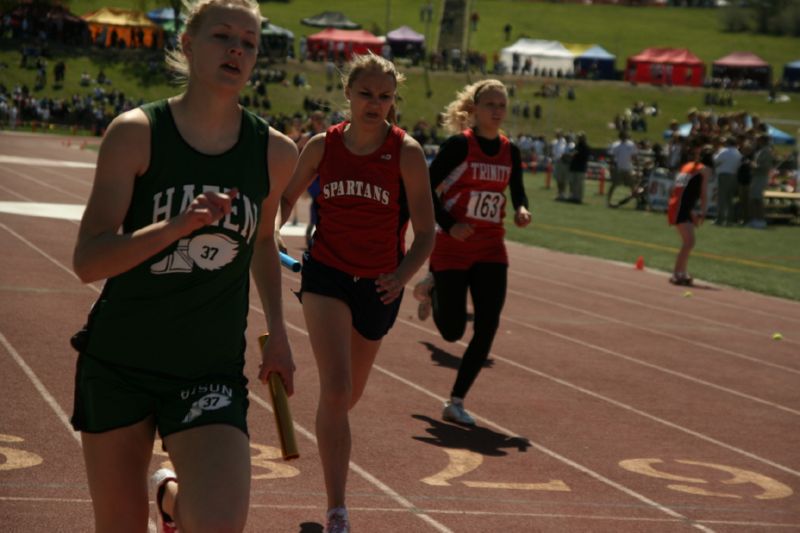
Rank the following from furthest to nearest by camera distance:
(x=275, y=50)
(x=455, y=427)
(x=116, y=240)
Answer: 1. (x=275, y=50)
2. (x=455, y=427)
3. (x=116, y=240)

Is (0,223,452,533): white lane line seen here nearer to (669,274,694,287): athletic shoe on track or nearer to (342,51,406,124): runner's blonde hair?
(342,51,406,124): runner's blonde hair

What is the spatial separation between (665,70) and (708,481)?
287 feet

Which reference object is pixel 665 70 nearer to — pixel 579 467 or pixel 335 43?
pixel 335 43

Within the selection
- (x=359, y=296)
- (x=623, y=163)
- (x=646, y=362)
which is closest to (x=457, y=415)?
(x=359, y=296)

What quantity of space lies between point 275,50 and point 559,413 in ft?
254

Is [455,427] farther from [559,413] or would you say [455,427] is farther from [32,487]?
[32,487]

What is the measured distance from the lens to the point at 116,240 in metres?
3.65

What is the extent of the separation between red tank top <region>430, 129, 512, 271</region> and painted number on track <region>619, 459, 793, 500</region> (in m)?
1.73

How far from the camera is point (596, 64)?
303ft

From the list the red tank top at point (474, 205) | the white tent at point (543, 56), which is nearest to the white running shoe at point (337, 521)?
→ the red tank top at point (474, 205)

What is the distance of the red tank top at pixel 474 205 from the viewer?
864 centimetres

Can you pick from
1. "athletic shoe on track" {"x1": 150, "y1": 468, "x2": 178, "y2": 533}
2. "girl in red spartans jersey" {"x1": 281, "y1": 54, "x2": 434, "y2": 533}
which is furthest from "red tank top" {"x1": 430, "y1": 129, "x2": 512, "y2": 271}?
"athletic shoe on track" {"x1": 150, "y1": 468, "x2": 178, "y2": 533}

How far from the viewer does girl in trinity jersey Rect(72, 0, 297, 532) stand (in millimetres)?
3746

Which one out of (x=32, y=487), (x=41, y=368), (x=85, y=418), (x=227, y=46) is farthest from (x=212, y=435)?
(x=41, y=368)
